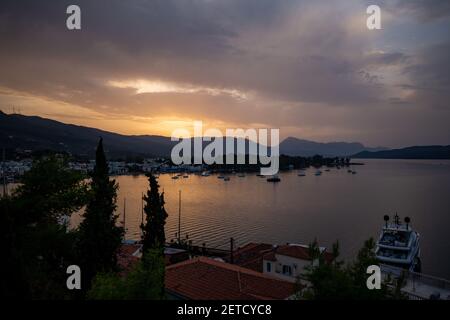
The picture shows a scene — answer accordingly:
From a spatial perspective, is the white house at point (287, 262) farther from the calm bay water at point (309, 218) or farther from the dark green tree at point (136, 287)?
the dark green tree at point (136, 287)

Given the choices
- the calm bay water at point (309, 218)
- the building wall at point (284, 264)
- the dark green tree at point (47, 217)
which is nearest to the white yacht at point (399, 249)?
the calm bay water at point (309, 218)

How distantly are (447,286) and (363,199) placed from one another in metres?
60.7

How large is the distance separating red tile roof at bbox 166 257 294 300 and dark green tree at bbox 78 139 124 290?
4.06 meters

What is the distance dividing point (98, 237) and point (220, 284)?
6.10 metres

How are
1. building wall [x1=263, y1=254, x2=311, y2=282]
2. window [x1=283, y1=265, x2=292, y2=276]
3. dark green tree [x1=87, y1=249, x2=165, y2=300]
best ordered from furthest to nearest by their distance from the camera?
window [x1=283, y1=265, x2=292, y2=276] < building wall [x1=263, y1=254, x2=311, y2=282] < dark green tree [x1=87, y1=249, x2=165, y2=300]

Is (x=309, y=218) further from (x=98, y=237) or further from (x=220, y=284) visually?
(x=98, y=237)

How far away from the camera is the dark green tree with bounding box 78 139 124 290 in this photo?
11773 millimetres

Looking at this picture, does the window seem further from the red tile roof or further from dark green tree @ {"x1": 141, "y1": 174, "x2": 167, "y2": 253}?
dark green tree @ {"x1": 141, "y1": 174, "x2": 167, "y2": 253}

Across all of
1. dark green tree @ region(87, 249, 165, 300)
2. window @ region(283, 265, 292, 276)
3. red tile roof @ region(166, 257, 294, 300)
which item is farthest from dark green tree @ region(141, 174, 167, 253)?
dark green tree @ region(87, 249, 165, 300)

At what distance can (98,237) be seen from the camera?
12000mm

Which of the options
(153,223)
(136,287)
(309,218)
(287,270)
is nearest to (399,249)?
(287,270)

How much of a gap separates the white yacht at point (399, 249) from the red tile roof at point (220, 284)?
54.9 feet
